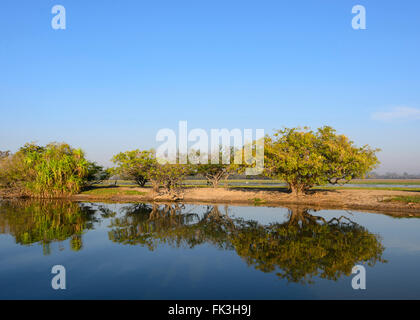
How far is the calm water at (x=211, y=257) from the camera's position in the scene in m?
10.6

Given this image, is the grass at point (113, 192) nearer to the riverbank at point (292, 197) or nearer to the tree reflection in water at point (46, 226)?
the riverbank at point (292, 197)

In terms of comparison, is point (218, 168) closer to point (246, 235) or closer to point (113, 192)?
point (113, 192)

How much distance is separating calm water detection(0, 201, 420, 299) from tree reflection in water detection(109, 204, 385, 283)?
6 cm

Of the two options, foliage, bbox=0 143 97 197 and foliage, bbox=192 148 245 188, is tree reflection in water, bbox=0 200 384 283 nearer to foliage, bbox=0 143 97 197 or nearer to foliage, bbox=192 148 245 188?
foliage, bbox=0 143 97 197

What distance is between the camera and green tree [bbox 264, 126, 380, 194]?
109 ft

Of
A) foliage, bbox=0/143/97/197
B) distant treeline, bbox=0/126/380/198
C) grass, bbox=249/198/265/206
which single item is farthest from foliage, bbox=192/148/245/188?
foliage, bbox=0/143/97/197

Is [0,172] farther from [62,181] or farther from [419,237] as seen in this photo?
[419,237]

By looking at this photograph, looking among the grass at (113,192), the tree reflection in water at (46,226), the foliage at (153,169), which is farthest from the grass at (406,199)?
the grass at (113,192)

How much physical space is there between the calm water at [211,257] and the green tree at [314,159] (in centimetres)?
922

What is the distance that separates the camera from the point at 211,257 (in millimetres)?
14758

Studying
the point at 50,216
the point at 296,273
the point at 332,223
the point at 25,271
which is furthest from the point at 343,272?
the point at 50,216

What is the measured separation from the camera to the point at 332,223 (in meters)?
23.4
